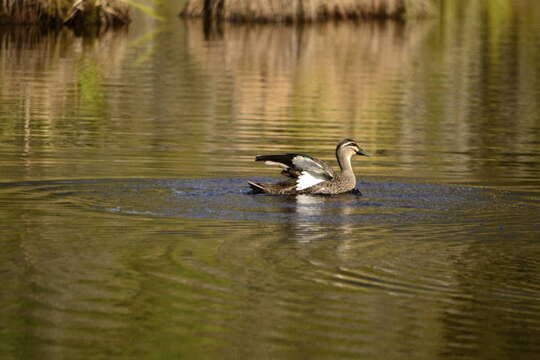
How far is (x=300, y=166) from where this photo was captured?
1458 centimetres

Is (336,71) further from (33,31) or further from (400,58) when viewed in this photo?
(33,31)

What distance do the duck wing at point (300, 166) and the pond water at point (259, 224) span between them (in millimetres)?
340

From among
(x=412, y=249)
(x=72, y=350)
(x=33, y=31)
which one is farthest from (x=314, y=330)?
(x=33, y=31)

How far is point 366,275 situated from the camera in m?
10.4

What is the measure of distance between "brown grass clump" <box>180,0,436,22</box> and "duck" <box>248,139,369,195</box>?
122 feet

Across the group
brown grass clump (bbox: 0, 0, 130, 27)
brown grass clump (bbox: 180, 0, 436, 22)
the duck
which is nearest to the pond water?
the duck

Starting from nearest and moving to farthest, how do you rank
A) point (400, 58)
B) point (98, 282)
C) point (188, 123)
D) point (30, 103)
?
point (98, 282), point (188, 123), point (30, 103), point (400, 58)

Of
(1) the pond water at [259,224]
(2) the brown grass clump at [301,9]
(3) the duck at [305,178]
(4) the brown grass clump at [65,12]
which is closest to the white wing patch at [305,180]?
(3) the duck at [305,178]

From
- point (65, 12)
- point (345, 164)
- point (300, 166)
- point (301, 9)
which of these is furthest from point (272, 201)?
point (301, 9)

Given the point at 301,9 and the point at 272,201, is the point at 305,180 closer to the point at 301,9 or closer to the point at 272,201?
the point at 272,201

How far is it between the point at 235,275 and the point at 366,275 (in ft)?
3.19

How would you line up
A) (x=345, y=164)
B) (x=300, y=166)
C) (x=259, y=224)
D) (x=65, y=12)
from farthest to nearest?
1. (x=65, y=12)
2. (x=345, y=164)
3. (x=300, y=166)
4. (x=259, y=224)

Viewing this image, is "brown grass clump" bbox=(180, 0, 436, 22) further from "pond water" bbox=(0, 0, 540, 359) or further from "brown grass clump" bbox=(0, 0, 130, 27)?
"pond water" bbox=(0, 0, 540, 359)

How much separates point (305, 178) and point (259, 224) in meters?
2.14
